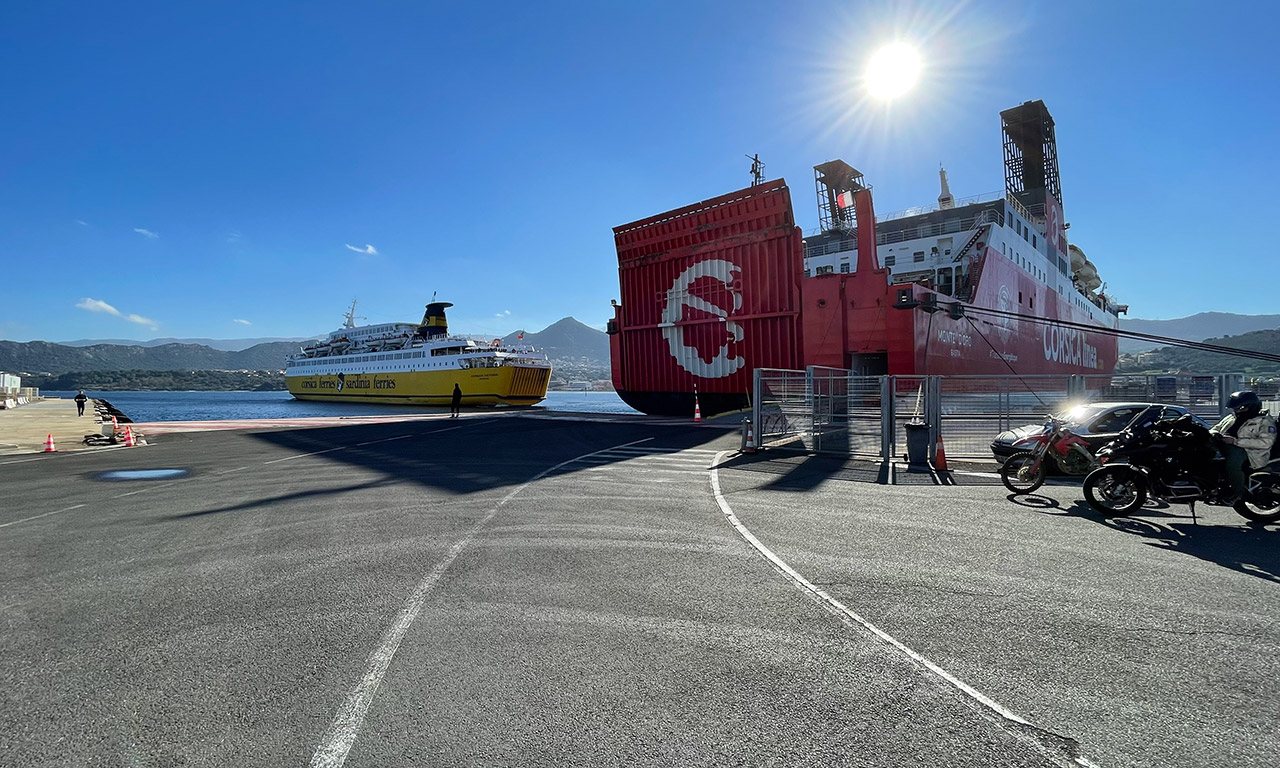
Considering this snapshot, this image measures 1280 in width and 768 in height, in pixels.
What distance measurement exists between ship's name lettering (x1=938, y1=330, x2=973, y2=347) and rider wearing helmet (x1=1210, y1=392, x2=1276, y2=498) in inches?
654

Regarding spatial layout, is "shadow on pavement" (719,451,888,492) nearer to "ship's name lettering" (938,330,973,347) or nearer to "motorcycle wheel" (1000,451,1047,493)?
"motorcycle wheel" (1000,451,1047,493)

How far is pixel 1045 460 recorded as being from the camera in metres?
8.53

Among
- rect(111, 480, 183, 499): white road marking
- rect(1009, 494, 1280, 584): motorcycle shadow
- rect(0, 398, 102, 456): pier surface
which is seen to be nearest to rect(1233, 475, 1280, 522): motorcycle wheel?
rect(1009, 494, 1280, 584): motorcycle shadow

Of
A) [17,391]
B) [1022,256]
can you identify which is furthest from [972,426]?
[17,391]

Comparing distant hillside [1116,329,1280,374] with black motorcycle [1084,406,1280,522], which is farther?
distant hillside [1116,329,1280,374]

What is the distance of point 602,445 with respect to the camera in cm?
1563

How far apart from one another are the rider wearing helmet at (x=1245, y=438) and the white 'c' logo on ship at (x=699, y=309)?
18.4 meters

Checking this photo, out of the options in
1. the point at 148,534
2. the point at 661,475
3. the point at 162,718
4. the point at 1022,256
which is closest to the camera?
the point at 162,718

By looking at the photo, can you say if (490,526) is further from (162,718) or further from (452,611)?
(162,718)

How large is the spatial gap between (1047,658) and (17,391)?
230 ft

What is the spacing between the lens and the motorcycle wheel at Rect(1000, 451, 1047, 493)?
8.16 m

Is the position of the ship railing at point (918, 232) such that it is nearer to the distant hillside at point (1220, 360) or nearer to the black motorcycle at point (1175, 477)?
the black motorcycle at point (1175, 477)

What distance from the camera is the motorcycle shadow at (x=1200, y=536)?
17.3 ft

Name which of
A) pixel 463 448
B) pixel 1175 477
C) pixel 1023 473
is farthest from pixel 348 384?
pixel 1175 477
